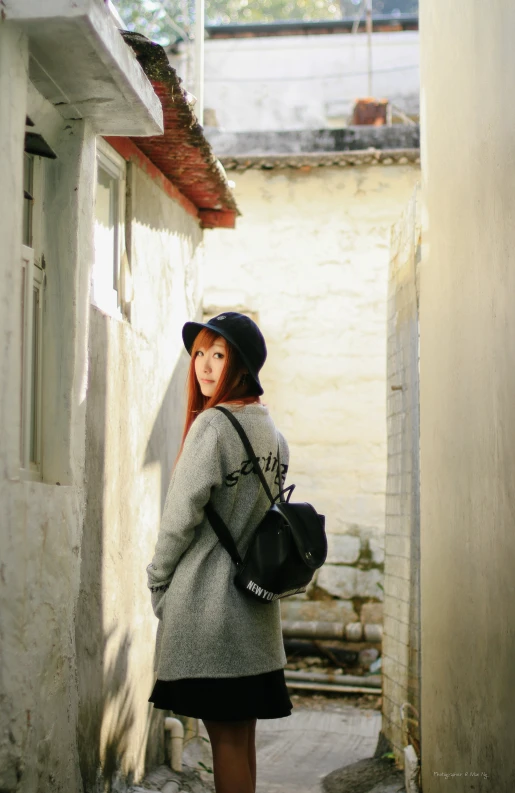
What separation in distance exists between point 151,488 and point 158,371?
664mm

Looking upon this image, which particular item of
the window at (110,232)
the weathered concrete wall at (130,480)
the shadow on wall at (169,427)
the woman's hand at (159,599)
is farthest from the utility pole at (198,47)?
the woman's hand at (159,599)

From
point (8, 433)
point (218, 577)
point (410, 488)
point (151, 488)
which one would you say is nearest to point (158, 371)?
point (151, 488)

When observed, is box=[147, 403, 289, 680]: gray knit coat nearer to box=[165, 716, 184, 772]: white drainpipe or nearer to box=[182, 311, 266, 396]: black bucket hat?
box=[182, 311, 266, 396]: black bucket hat

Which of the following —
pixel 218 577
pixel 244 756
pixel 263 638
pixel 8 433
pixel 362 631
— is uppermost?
pixel 8 433

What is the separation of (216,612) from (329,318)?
670cm

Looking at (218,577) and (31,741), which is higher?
(218,577)

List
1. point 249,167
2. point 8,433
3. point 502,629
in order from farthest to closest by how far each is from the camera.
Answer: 1. point 249,167
2. point 502,629
3. point 8,433

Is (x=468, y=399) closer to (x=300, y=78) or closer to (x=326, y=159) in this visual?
(x=326, y=159)

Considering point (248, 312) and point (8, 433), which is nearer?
point (8, 433)

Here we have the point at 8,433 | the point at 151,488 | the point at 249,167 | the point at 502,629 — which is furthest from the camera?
the point at 249,167

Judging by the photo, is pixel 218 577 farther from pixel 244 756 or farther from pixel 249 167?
pixel 249 167

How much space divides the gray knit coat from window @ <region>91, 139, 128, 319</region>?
1268 millimetres

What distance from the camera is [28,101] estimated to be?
122 inches

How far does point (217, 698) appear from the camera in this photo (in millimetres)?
3154
